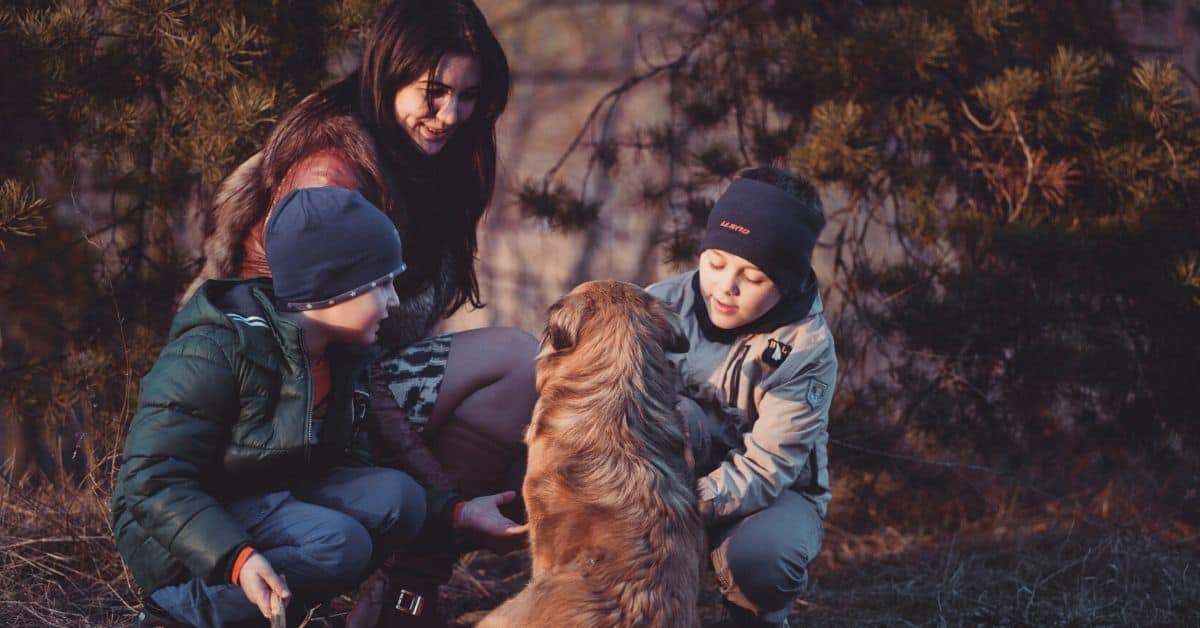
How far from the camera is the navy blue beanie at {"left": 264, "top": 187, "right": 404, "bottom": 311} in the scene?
304 centimetres

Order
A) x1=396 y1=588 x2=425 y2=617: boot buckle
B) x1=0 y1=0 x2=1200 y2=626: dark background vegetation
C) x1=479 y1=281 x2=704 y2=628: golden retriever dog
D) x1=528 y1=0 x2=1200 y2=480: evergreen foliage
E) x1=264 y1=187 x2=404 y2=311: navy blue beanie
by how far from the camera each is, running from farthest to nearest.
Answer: x1=528 y1=0 x2=1200 y2=480: evergreen foliage, x1=0 y1=0 x2=1200 y2=626: dark background vegetation, x1=396 y1=588 x2=425 y2=617: boot buckle, x1=264 y1=187 x2=404 y2=311: navy blue beanie, x1=479 y1=281 x2=704 y2=628: golden retriever dog

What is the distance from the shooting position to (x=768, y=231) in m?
3.68

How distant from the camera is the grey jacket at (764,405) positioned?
3.58 m

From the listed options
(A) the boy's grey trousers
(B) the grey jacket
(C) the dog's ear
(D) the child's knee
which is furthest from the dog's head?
(D) the child's knee

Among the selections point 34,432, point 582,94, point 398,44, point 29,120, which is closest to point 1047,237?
point 398,44

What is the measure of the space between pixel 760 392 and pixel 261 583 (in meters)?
1.81

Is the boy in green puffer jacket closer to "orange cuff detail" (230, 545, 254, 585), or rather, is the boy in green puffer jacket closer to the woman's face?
"orange cuff detail" (230, 545, 254, 585)

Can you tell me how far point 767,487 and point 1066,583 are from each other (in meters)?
2.14

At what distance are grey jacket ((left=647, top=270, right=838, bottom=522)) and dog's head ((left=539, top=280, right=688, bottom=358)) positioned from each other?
33 centimetres

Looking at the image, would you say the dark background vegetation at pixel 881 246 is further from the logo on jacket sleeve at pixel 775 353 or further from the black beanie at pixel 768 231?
the logo on jacket sleeve at pixel 775 353

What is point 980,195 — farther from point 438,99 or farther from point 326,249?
point 326,249

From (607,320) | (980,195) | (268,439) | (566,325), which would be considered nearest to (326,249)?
(268,439)

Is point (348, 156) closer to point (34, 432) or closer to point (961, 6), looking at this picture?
point (961, 6)

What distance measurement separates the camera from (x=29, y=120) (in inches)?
165
